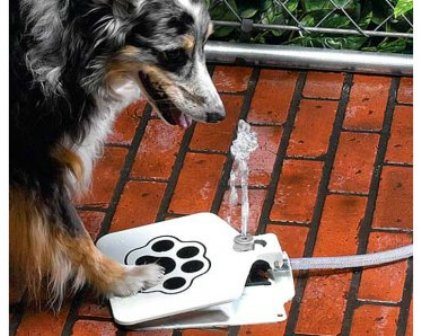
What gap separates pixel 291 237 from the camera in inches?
155

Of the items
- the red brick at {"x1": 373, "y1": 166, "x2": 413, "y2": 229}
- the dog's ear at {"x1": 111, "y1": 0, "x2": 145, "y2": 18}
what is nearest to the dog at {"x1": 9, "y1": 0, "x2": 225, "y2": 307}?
the dog's ear at {"x1": 111, "y1": 0, "x2": 145, "y2": 18}

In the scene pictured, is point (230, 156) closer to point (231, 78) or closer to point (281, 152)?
point (281, 152)

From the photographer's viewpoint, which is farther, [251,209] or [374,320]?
[251,209]

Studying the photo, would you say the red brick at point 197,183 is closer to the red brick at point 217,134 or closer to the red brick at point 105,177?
the red brick at point 217,134

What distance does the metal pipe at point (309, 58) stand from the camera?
462cm

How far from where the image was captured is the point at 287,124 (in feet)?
14.4

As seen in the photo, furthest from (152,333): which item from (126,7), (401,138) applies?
(401,138)

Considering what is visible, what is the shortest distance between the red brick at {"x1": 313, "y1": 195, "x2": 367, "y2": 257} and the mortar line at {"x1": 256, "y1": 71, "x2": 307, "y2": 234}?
0.59ft

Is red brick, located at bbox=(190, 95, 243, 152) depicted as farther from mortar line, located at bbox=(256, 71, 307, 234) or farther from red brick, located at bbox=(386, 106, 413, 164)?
red brick, located at bbox=(386, 106, 413, 164)

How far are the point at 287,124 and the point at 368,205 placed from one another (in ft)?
1.64

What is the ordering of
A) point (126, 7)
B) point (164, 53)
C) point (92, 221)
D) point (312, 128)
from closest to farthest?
point (126, 7) → point (164, 53) → point (92, 221) → point (312, 128)

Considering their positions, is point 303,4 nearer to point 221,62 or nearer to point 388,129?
point 221,62

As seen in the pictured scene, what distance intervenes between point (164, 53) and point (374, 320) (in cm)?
100

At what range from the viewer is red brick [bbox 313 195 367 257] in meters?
3.89
